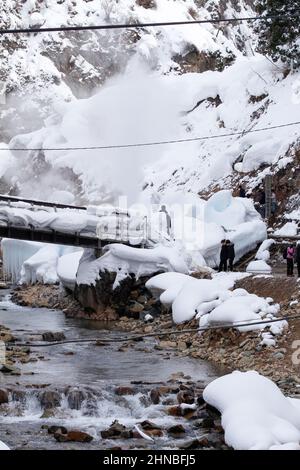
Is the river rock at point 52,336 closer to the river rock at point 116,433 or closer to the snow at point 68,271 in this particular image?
the snow at point 68,271

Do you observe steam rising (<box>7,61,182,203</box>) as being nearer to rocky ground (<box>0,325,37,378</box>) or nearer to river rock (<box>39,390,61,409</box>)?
rocky ground (<box>0,325,37,378</box>)

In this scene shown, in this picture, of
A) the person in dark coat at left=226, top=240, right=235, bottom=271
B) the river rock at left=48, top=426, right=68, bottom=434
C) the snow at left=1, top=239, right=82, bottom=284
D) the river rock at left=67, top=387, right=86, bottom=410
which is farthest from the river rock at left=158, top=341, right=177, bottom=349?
the snow at left=1, top=239, right=82, bottom=284

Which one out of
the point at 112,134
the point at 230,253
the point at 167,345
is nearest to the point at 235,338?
the point at 167,345

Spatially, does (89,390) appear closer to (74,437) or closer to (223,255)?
(74,437)

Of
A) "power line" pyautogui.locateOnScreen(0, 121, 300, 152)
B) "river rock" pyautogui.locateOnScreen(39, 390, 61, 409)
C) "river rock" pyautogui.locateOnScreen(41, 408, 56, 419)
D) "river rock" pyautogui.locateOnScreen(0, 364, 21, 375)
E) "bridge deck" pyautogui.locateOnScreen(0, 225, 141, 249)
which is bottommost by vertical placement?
"river rock" pyautogui.locateOnScreen(41, 408, 56, 419)

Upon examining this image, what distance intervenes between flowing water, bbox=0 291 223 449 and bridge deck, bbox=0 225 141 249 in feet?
20.0

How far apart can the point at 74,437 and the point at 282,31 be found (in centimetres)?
2888

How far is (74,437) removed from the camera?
1223 cm

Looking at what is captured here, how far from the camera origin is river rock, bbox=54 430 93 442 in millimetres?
12180

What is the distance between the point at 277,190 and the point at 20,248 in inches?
586

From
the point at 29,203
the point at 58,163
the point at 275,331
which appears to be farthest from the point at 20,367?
the point at 58,163

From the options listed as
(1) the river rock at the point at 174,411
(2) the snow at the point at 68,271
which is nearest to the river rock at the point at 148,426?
(1) the river rock at the point at 174,411

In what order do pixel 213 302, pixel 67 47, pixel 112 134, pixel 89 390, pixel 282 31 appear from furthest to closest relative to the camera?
pixel 67 47 < pixel 112 134 < pixel 282 31 < pixel 213 302 < pixel 89 390

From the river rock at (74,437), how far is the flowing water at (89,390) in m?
0.12
